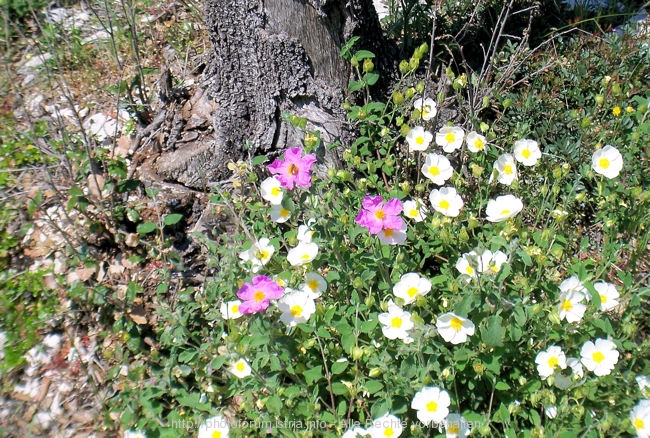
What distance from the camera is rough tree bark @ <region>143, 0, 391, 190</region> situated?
2611mm

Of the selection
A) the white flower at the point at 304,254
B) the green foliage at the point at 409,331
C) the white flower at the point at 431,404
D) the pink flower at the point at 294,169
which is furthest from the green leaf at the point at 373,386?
the pink flower at the point at 294,169

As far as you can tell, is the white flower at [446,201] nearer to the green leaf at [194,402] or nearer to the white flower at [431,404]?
the white flower at [431,404]

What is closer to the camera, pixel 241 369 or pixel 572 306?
pixel 572 306

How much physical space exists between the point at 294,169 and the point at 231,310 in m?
0.56

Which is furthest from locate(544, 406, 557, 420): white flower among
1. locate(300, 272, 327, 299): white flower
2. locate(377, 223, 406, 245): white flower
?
locate(300, 272, 327, 299): white flower

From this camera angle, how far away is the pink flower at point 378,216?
1.84 metres

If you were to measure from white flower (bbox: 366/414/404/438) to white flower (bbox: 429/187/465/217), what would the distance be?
2.44ft

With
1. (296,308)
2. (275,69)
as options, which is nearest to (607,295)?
(296,308)

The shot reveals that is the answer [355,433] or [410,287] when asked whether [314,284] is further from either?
[355,433]

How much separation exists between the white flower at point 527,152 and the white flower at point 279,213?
89 cm

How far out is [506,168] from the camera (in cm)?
224

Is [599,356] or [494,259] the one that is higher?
[494,259]

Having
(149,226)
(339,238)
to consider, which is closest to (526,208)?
(339,238)

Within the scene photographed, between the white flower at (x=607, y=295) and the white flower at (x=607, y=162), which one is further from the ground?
the white flower at (x=607, y=162)
